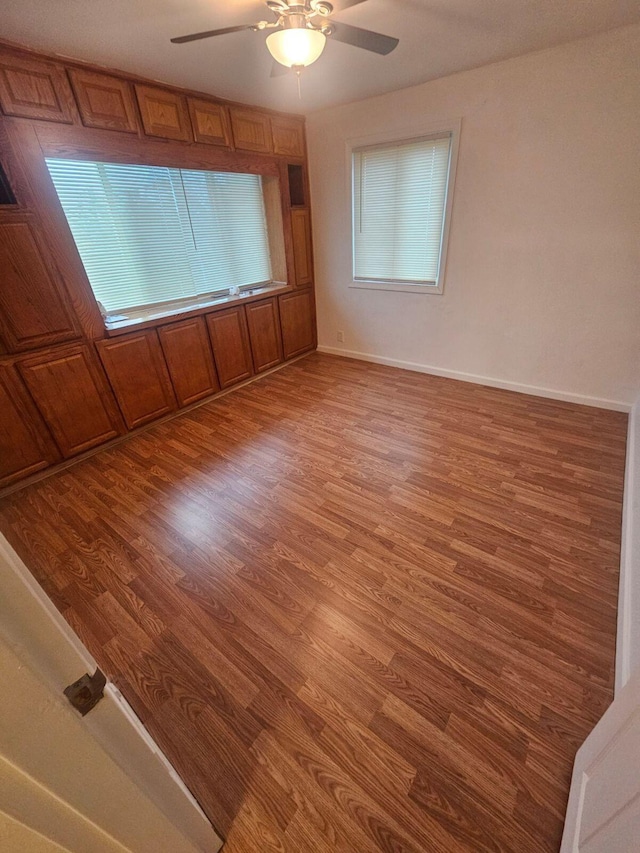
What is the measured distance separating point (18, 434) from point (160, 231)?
1955 millimetres

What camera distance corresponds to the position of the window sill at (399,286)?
10.9 feet

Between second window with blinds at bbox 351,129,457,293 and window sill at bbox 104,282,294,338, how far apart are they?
1.02 m

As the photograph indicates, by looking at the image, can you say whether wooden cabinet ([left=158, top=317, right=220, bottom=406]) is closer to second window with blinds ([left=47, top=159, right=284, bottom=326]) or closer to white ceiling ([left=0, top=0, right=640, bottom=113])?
second window with blinds ([left=47, top=159, right=284, bottom=326])

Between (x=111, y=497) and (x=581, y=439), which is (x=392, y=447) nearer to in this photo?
(x=581, y=439)

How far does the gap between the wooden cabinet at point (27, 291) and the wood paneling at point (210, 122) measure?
1490mm

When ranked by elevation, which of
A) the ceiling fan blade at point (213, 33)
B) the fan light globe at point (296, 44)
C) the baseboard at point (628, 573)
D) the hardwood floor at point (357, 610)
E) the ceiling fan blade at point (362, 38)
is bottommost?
the hardwood floor at point (357, 610)

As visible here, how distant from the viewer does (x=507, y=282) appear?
116 inches

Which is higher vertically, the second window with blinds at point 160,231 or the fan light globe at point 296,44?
the fan light globe at point 296,44

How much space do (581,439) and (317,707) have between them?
2.51m

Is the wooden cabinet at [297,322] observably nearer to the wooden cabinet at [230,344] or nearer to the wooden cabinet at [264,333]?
the wooden cabinet at [264,333]

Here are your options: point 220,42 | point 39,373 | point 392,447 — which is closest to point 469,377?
point 392,447

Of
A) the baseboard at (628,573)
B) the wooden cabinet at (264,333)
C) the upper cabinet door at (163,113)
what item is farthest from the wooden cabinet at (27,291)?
the baseboard at (628,573)

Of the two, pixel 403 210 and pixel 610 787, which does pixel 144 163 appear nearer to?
pixel 403 210

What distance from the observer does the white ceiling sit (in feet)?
5.47
